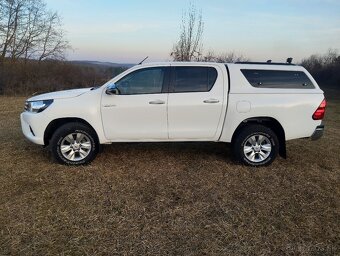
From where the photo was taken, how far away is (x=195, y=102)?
17.6ft

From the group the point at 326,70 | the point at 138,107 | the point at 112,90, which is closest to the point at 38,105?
the point at 112,90

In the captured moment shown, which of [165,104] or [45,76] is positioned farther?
[45,76]

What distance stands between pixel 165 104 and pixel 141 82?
55 cm

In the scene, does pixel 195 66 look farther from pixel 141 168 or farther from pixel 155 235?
pixel 155 235

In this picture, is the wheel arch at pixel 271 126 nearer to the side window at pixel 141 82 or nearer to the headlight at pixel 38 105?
the side window at pixel 141 82

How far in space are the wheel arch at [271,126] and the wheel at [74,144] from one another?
2441 mm

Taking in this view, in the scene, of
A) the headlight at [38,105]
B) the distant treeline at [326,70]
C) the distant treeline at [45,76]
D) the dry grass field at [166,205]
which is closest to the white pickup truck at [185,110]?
the headlight at [38,105]

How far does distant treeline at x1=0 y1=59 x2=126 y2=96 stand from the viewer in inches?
864

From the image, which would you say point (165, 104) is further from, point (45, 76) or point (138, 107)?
point (45, 76)

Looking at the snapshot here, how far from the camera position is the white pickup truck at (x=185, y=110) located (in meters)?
5.34

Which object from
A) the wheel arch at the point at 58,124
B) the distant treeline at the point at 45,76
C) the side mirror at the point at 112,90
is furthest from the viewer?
the distant treeline at the point at 45,76

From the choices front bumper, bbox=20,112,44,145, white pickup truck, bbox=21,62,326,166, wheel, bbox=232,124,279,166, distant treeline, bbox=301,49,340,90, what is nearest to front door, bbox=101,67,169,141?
white pickup truck, bbox=21,62,326,166

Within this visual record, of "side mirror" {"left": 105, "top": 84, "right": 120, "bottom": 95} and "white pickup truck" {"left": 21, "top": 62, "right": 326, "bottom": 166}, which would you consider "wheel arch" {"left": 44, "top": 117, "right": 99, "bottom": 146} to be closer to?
"white pickup truck" {"left": 21, "top": 62, "right": 326, "bottom": 166}

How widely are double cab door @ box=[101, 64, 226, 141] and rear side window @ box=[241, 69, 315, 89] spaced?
0.56m
